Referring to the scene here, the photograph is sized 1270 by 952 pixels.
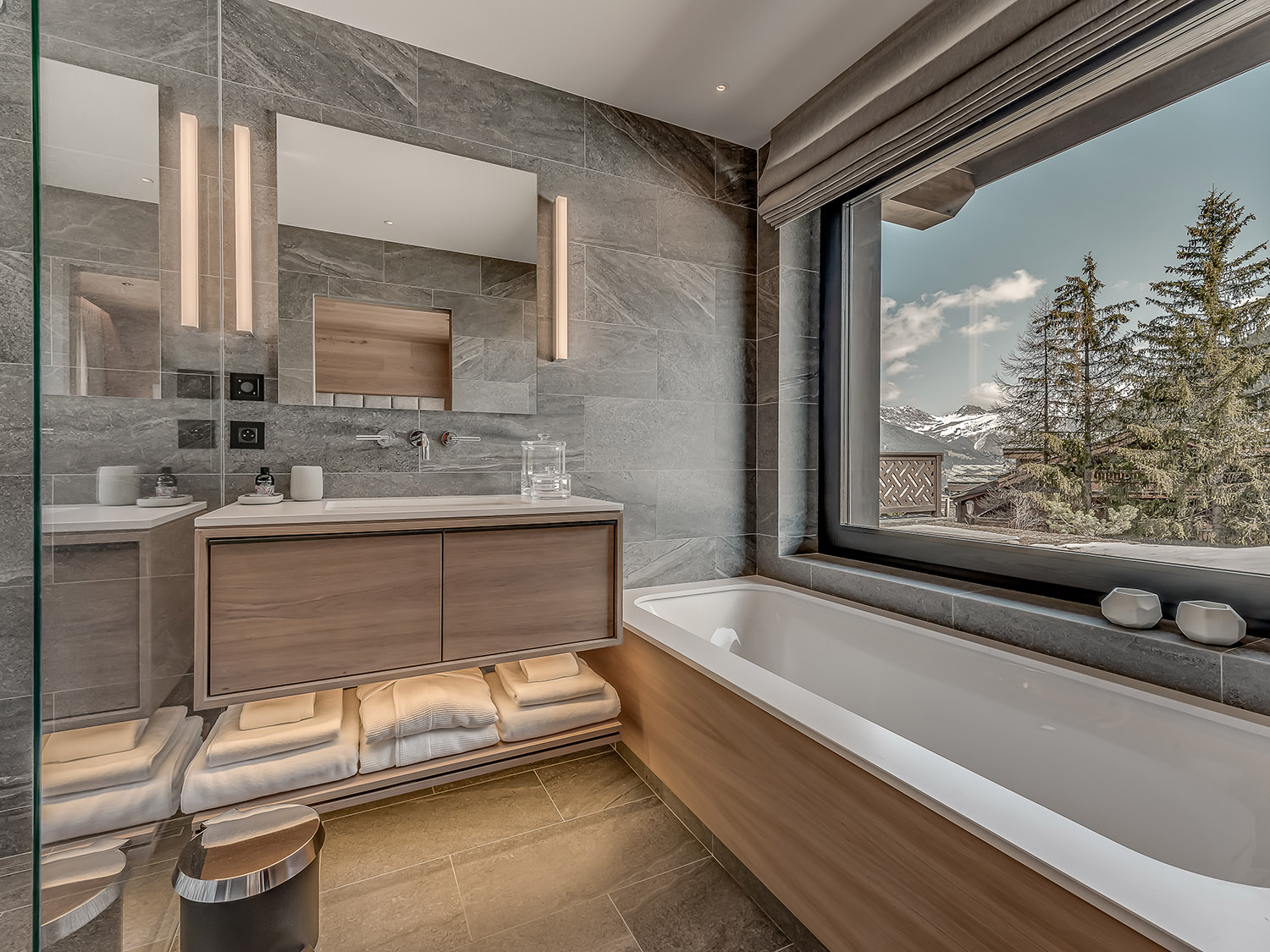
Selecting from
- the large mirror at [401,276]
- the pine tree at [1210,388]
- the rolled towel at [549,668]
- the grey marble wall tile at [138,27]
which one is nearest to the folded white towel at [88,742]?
the grey marble wall tile at [138,27]

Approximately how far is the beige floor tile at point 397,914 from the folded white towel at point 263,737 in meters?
0.36

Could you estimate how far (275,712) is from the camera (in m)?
1.61

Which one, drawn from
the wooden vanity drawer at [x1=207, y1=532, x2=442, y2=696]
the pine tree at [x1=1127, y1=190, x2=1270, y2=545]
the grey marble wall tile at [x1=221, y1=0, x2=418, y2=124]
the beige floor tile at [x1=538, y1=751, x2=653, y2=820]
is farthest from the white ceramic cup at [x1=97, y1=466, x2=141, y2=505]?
the pine tree at [x1=1127, y1=190, x2=1270, y2=545]

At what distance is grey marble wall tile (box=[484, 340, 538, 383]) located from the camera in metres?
2.13

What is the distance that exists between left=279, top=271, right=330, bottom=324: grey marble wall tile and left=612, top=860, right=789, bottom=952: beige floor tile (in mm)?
1882

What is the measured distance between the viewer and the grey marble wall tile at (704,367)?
249cm

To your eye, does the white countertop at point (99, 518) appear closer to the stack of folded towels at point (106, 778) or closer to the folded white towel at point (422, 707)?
the stack of folded towels at point (106, 778)

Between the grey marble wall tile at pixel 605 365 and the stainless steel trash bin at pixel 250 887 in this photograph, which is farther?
the grey marble wall tile at pixel 605 365

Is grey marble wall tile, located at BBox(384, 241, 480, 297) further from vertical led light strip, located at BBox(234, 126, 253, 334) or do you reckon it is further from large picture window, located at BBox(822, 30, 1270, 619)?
large picture window, located at BBox(822, 30, 1270, 619)

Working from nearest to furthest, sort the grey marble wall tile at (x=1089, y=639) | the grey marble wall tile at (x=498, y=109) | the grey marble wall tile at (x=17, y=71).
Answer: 1. the grey marble wall tile at (x=17, y=71)
2. the grey marble wall tile at (x=1089, y=639)
3. the grey marble wall tile at (x=498, y=109)

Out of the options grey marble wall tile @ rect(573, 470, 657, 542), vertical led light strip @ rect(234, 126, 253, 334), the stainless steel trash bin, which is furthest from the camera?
grey marble wall tile @ rect(573, 470, 657, 542)

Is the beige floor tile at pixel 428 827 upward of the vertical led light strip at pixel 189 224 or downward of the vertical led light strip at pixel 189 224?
downward

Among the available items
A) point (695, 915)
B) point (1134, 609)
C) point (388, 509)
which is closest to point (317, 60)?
point (388, 509)

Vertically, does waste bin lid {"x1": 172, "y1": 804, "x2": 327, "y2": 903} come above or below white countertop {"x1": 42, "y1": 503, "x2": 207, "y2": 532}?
below
